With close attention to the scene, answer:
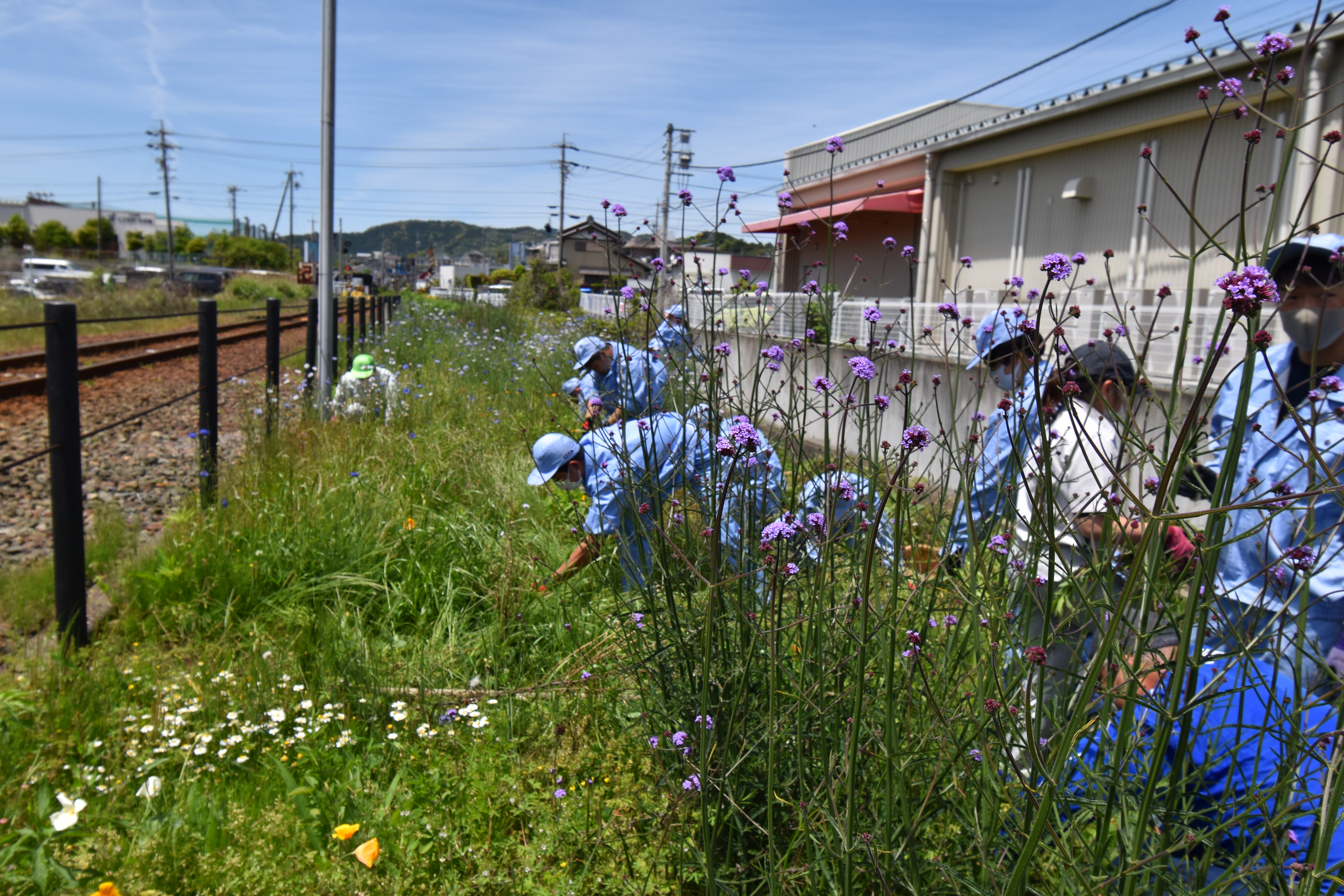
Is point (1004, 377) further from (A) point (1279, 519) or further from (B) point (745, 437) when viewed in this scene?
(B) point (745, 437)

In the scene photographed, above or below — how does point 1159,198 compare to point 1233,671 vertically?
above

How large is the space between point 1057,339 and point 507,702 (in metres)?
2.06

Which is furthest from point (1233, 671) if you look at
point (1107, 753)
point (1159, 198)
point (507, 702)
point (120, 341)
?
point (120, 341)

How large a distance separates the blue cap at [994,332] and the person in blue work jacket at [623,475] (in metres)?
0.65

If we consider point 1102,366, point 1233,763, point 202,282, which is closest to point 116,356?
point 1102,366

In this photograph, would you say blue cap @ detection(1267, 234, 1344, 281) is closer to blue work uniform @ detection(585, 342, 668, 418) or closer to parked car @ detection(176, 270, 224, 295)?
blue work uniform @ detection(585, 342, 668, 418)

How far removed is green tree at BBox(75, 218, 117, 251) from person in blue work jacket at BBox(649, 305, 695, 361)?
73.0 metres

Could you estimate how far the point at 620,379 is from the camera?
1.96m

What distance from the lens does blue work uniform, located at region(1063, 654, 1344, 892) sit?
1.08m

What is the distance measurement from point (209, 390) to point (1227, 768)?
5306 millimetres

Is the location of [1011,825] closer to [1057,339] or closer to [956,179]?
[1057,339]

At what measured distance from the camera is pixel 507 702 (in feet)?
8.92

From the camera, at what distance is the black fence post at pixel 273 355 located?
18.8 ft

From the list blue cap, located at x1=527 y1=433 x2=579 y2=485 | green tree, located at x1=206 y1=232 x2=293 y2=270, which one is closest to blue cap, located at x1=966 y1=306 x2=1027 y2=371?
blue cap, located at x1=527 y1=433 x2=579 y2=485
